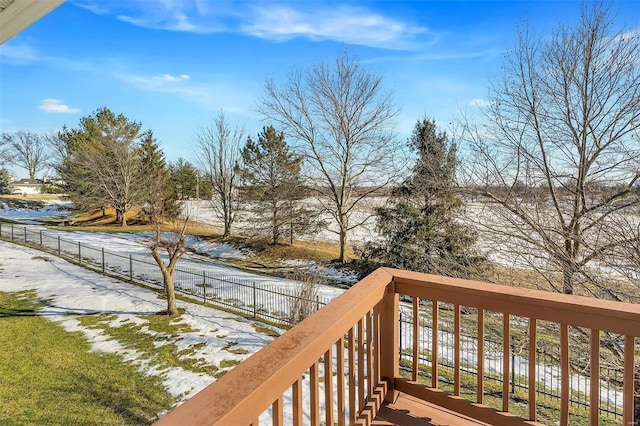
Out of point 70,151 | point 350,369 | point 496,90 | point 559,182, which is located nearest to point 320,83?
point 496,90

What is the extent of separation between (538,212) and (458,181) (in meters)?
1.18

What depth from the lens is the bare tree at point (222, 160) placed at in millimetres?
14680

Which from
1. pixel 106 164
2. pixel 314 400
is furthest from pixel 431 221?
pixel 106 164

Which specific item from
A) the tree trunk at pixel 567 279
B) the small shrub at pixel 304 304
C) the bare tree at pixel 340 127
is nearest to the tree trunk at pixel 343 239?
the bare tree at pixel 340 127

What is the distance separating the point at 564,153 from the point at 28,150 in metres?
23.2

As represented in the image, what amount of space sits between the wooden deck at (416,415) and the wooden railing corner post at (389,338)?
6 centimetres

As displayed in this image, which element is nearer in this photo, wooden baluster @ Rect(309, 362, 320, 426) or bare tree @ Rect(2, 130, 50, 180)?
wooden baluster @ Rect(309, 362, 320, 426)

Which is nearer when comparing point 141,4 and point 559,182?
point 141,4

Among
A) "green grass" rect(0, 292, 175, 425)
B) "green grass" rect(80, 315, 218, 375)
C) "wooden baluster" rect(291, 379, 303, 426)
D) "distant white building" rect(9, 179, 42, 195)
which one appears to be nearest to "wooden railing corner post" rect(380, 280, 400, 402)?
"wooden baluster" rect(291, 379, 303, 426)

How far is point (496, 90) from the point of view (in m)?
5.19

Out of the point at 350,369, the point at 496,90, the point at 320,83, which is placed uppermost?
the point at 320,83

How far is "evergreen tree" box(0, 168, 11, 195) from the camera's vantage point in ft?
57.9

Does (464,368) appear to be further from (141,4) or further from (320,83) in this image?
(320,83)

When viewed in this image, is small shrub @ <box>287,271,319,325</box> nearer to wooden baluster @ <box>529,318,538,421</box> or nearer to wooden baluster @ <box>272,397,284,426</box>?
wooden baluster @ <box>529,318,538,421</box>
